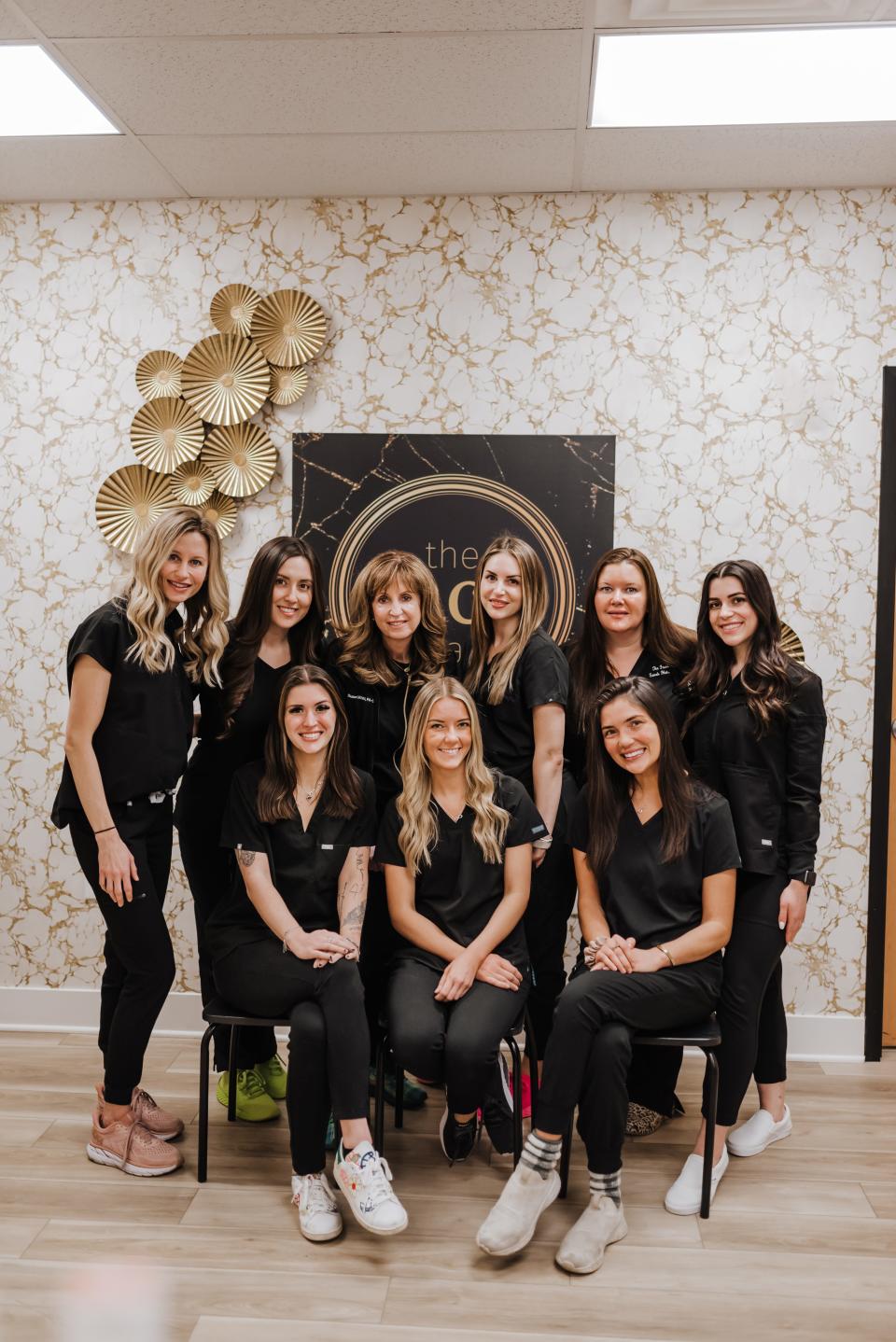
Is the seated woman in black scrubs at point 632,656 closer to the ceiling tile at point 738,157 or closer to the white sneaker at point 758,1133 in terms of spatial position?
the white sneaker at point 758,1133

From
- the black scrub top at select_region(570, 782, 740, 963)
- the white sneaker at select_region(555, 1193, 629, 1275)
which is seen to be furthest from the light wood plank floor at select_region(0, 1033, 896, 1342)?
the black scrub top at select_region(570, 782, 740, 963)

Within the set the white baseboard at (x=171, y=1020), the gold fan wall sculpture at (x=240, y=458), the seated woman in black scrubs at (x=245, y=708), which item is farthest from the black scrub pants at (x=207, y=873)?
the gold fan wall sculpture at (x=240, y=458)

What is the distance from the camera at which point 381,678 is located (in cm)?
262

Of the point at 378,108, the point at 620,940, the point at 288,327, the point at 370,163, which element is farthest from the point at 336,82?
the point at 620,940

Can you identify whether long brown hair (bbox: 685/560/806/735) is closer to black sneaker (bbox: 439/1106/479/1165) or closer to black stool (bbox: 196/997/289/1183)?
black sneaker (bbox: 439/1106/479/1165)

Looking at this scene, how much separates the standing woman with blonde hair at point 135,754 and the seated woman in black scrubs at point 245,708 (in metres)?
0.09

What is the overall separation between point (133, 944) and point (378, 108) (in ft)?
7.41

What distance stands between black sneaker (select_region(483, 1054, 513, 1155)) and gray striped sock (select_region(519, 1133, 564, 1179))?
14.1 inches

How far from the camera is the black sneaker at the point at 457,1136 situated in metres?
2.41

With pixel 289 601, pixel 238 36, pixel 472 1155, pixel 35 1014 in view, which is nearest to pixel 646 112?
pixel 238 36

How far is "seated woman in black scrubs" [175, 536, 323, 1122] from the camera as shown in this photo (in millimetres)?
2570

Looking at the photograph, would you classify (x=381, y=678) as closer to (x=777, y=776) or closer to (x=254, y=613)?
(x=254, y=613)

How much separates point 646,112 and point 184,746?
2.08 m

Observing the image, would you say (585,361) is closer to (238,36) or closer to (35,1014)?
(238,36)
